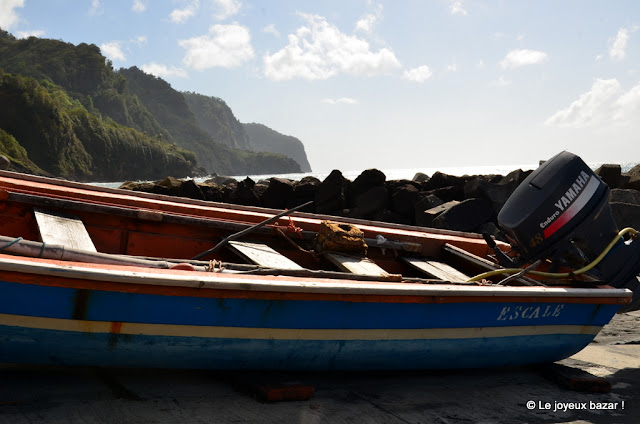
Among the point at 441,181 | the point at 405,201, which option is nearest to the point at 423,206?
the point at 405,201

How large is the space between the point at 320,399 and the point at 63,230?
221 cm

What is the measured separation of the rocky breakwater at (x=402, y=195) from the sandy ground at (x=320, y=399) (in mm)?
5288

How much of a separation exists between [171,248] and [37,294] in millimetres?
1983

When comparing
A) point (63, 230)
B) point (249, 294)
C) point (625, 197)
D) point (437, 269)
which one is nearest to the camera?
point (249, 294)

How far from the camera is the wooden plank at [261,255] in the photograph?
14.1ft

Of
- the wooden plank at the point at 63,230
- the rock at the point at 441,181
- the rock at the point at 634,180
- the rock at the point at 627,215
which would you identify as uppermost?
the rock at the point at 634,180

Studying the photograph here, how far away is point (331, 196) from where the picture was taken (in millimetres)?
12211

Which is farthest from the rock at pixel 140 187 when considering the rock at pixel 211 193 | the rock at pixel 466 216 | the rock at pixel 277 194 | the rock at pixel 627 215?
the rock at pixel 627 215

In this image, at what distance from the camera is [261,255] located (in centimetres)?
455

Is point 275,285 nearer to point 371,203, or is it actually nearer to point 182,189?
point 371,203

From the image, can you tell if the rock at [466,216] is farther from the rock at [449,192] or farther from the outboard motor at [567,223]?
the outboard motor at [567,223]

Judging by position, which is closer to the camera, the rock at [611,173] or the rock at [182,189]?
the rock at [611,173]

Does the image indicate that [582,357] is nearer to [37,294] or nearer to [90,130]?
[37,294]

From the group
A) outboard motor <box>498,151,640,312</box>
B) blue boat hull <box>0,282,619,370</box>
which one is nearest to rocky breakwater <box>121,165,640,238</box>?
outboard motor <box>498,151,640,312</box>
